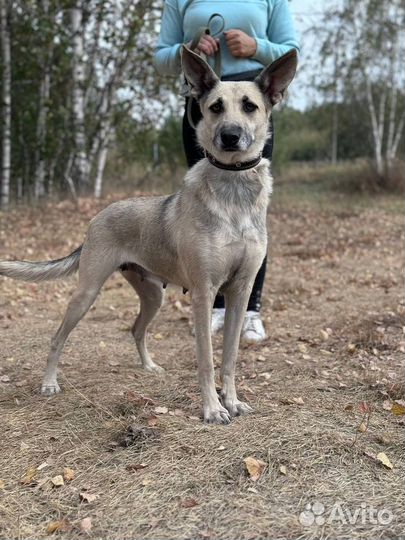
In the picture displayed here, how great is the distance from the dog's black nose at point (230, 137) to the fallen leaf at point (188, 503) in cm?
176

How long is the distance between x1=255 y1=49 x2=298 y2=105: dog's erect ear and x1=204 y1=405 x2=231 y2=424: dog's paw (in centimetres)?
180

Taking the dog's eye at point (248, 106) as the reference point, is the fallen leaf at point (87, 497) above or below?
below

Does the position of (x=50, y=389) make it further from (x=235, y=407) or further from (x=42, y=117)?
(x=42, y=117)

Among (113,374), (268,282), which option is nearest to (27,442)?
(113,374)

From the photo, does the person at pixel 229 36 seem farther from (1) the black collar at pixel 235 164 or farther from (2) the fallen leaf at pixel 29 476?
(2) the fallen leaf at pixel 29 476

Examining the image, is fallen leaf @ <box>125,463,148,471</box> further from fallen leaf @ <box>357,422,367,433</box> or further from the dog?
fallen leaf @ <box>357,422,367,433</box>

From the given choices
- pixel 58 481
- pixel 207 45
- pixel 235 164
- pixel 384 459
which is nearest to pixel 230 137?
pixel 235 164

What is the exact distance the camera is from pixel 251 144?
3.31 meters

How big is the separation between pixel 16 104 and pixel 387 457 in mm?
13420

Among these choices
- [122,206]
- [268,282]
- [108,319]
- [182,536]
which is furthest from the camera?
[268,282]

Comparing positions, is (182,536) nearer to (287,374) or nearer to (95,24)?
(287,374)

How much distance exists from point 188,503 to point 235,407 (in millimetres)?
977

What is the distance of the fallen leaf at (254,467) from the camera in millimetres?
2711

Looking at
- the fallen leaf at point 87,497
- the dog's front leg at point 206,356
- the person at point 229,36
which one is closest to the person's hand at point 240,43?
the person at point 229,36
